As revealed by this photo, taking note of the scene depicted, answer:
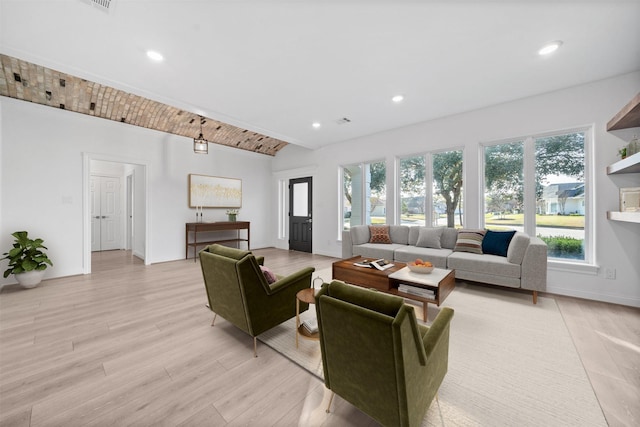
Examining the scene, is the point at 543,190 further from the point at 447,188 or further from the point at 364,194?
the point at 364,194

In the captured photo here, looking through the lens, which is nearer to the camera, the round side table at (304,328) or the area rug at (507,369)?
the area rug at (507,369)

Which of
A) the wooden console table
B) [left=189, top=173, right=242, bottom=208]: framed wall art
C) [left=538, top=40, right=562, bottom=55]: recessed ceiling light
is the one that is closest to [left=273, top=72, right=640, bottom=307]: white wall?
[left=538, top=40, right=562, bottom=55]: recessed ceiling light

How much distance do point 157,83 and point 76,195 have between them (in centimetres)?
278

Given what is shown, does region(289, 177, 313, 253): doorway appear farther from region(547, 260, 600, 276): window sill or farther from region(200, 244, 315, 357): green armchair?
region(547, 260, 600, 276): window sill

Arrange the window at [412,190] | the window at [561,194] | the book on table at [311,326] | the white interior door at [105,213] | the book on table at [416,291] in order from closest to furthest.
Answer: the book on table at [311,326] → the book on table at [416,291] → the window at [561,194] → the window at [412,190] → the white interior door at [105,213]

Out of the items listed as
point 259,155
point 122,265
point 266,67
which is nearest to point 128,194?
point 122,265

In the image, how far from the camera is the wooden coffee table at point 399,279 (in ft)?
8.19

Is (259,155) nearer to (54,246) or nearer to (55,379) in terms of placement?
(54,246)

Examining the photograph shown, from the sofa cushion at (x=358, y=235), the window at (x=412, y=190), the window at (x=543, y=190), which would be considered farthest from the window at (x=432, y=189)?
the sofa cushion at (x=358, y=235)

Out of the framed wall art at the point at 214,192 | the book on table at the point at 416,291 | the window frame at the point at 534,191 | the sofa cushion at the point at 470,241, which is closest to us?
the book on table at the point at 416,291

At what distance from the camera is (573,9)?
2.04m

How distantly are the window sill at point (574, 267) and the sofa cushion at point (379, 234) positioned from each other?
2.36 m

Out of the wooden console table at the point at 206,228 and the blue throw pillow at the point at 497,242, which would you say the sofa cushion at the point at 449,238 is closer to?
the blue throw pillow at the point at 497,242

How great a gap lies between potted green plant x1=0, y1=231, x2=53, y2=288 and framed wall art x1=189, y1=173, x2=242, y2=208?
2.55m
